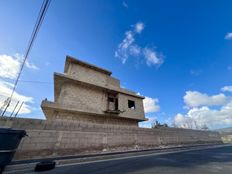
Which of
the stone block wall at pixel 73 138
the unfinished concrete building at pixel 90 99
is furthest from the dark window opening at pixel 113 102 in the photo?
the stone block wall at pixel 73 138

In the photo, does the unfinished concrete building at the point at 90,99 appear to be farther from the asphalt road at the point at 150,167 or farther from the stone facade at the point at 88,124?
the asphalt road at the point at 150,167

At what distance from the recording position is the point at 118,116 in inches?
598

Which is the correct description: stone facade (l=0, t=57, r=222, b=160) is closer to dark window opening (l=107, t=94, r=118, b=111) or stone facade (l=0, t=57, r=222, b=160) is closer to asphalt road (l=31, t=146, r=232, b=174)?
dark window opening (l=107, t=94, r=118, b=111)

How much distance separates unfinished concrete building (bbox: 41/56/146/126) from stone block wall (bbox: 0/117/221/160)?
13.2ft

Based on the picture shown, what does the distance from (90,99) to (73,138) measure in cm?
686

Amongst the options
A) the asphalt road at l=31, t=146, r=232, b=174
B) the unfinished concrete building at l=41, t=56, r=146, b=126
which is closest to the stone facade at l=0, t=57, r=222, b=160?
the unfinished concrete building at l=41, t=56, r=146, b=126

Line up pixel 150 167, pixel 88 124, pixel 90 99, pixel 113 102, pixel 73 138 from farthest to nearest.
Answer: pixel 113 102, pixel 90 99, pixel 88 124, pixel 73 138, pixel 150 167

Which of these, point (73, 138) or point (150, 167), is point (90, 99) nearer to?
point (73, 138)

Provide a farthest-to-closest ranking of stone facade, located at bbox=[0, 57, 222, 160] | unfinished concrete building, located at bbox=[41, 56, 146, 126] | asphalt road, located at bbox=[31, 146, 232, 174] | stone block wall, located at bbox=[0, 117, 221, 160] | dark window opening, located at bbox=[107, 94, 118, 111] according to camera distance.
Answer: dark window opening, located at bbox=[107, 94, 118, 111]
unfinished concrete building, located at bbox=[41, 56, 146, 126]
stone facade, located at bbox=[0, 57, 222, 160]
stone block wall, located at bbox=[0, 117, 221, 160]
asphalt road, located at bbox=[31, 146, 232, 174]

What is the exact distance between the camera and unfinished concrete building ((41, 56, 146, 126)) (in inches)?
490

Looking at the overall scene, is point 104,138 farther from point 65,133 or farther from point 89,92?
point 89,92

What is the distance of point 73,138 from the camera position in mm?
7715

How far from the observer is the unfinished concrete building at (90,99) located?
12.4 metres

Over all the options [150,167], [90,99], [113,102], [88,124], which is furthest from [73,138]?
[113,102]
